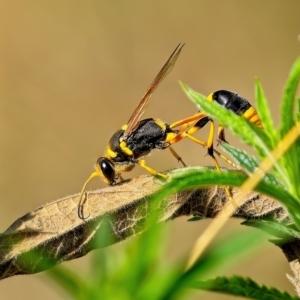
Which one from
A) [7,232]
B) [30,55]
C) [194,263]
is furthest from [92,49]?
[194,263]

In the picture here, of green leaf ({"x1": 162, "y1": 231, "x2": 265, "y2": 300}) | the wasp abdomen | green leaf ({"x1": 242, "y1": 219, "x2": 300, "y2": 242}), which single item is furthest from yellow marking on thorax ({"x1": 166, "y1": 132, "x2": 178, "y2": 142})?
green leaf ({"x1": 162, "y1": 231, "x2": 265, "y2": 300})

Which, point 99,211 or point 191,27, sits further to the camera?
point 191,27

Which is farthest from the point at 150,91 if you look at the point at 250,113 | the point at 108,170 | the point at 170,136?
the point at 250,113

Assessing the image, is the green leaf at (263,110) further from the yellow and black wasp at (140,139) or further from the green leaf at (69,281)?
the yellow and black wasp at (140,139)

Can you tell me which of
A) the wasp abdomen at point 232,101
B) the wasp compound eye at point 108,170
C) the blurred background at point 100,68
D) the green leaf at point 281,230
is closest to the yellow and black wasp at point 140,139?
the wasp compound eye at point 108,170

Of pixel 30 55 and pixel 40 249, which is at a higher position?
pixel 30 55

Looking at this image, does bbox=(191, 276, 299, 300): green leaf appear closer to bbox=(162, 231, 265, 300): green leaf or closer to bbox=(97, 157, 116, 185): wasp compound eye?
bbox=(162, 231, 265, 300): green leaf

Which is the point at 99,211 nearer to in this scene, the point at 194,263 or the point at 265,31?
the point at 194,263

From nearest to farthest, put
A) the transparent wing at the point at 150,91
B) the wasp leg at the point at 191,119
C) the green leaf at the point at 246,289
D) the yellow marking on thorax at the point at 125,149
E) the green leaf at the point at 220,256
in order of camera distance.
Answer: the green leaf at the point at 220,256 → the green leaf at the point at 246,289 → the wasp leg at the point at 191,119 → the transparent wing at the point at 150,91 → the yellow marking on thorax at the point at 125,149
